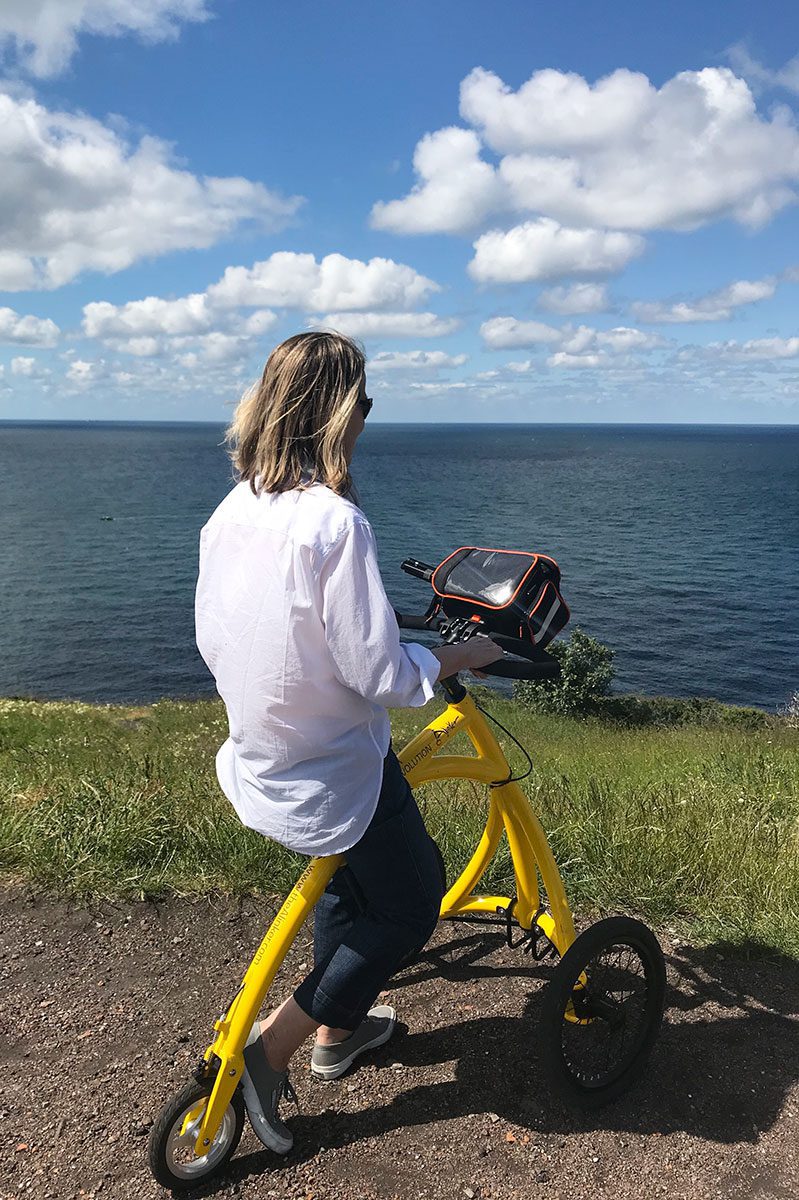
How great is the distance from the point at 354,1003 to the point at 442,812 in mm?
2366

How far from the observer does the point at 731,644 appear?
38469 mm

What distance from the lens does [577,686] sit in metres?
25.9

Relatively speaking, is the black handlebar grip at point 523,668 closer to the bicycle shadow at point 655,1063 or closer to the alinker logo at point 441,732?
the alinker logo at point 441,732

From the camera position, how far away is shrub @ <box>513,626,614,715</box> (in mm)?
25688

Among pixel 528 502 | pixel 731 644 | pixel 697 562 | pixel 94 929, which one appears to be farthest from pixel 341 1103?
pixel 528 502

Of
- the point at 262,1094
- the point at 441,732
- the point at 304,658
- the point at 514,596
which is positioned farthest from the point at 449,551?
the point at 304,658

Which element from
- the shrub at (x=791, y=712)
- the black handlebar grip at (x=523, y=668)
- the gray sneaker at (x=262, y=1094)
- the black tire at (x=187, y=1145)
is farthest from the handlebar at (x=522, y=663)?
the shrub at (x=791, y=712)

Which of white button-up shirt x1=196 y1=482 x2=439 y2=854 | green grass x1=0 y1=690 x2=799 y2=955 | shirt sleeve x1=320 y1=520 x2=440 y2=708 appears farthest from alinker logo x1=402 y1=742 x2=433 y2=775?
green grass x1=0 y1=690 x2=799 y2=955

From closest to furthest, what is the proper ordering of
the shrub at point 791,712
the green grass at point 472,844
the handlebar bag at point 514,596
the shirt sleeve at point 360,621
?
the shirt sleeve at point 360,621 → the handlebar bag at point 514,596 → the green grass at point 472,844 → the shrub at point 791,712

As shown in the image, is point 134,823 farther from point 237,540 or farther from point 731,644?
point 731,644

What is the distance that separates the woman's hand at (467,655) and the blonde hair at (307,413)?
1.94ft

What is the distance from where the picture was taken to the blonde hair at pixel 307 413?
229 centimetres

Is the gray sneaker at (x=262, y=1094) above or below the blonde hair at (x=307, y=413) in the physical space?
below

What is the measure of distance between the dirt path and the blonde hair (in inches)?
86.0
